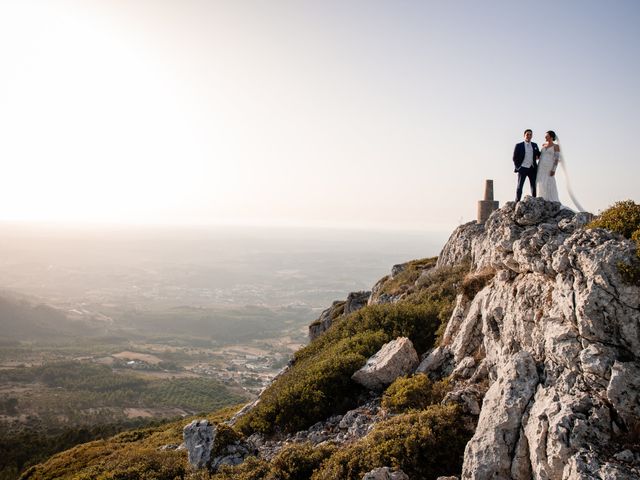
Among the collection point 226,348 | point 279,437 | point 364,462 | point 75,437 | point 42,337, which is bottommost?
point 226,348

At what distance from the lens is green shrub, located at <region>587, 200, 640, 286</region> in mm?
8356

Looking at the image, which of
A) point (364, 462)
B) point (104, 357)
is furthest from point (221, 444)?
point (104, 357)

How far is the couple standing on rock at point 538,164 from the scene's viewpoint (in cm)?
1478

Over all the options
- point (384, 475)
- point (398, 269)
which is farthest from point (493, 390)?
point (398, 269)

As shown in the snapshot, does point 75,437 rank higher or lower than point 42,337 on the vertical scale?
higher

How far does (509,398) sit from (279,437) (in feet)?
32.3

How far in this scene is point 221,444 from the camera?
46.7ft

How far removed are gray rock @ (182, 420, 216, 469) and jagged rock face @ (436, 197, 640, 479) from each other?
9.35m

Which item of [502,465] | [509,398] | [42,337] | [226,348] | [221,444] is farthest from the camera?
[226,348]

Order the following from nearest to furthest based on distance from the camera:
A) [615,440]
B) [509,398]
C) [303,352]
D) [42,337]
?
[615,440]
[509,398]
[303,352]
[42,337]

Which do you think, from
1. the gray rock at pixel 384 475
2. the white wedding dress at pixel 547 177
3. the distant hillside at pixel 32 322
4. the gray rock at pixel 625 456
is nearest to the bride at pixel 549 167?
the white wedding dress at pixel 547 177

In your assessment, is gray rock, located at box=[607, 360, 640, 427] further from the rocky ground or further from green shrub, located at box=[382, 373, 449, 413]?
green shrub, located at box=[382, 373, 449, 413]

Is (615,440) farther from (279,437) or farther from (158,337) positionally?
(158,337)

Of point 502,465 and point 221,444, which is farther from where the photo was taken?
point 221,444
